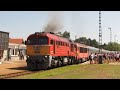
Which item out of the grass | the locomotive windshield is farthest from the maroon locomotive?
the grass

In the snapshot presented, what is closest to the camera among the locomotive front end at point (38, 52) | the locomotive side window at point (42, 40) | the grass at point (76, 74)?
the grass at point (76, 74)

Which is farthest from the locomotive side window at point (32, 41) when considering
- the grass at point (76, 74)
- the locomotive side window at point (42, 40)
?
the grass at point (76, 74)

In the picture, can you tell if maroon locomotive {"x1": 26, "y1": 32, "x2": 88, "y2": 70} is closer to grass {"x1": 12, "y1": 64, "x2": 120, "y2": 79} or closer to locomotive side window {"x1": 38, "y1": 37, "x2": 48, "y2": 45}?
locomotive side window {"x1": 38, "y1": 37, "x2": 48, "y2": 45}

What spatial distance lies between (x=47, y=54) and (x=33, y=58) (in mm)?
1372

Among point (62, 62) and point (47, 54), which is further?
point (62, 62)

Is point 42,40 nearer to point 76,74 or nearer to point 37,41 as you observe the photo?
point 37,41

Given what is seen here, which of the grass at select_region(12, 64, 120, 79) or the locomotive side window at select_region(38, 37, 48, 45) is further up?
the locomotive side window at select_region(38, 37, 48, 45)

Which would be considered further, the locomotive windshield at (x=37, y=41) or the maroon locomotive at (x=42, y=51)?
the locomotive windshield at (x=37, y=41)

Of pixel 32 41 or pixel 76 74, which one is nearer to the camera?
pixel 76 74

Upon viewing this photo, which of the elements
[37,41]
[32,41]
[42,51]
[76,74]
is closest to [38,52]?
[42,51]

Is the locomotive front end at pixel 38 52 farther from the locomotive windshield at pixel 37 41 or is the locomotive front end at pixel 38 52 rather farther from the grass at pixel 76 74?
the grass at pixel 76 74
